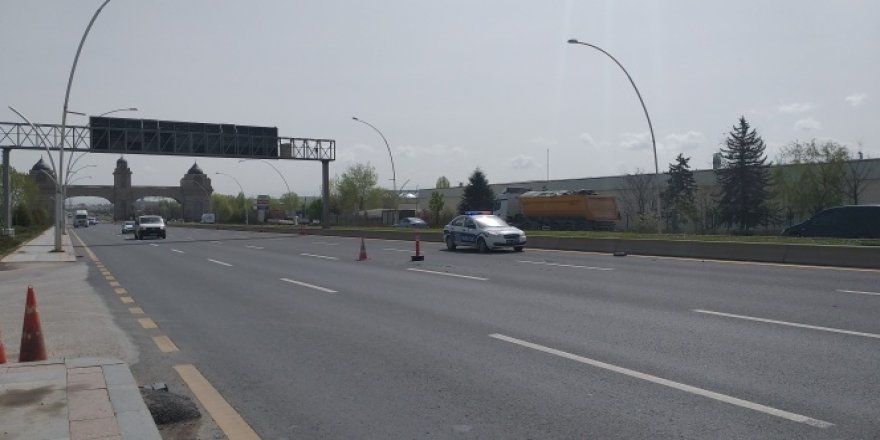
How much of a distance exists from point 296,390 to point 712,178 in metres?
59.1

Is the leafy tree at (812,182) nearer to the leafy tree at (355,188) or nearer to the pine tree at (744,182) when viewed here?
the pine tree at (744,182)

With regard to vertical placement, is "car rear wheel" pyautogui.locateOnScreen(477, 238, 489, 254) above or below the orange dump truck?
below

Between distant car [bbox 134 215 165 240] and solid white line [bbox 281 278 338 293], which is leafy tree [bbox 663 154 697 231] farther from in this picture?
solid white line [bbox 281 278 338 293]

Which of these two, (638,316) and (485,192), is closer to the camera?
(638,316)

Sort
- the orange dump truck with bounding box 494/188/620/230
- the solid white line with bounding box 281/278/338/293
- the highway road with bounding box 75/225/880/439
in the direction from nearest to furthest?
the highway road with bounding box 75/225/880/439 → the solid white line with bounding box 281/278/338/293 → the orange dump truck with bounding box 494/188/620/230

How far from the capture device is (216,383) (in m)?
7.05

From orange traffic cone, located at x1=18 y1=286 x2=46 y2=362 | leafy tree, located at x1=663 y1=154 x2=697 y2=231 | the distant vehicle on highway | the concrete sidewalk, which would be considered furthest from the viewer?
the distant vehicle on highway

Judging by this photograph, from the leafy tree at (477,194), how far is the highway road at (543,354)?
5510 cm

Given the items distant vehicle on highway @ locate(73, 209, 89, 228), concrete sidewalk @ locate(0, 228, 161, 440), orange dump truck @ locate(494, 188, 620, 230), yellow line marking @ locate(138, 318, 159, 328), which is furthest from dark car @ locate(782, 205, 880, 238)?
distant vehicle on highway @ locate(73, 209, 89, 228)

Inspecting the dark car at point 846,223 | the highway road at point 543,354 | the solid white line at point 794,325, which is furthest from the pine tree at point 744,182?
the solid white line at point 794,325

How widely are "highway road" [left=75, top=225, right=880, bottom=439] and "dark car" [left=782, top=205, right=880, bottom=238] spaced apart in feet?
38.9

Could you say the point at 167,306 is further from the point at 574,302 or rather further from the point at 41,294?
the point at 574,302

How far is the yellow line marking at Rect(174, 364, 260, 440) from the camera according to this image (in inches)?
214

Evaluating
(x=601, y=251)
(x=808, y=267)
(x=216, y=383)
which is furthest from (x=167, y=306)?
(x=601, y=251)
